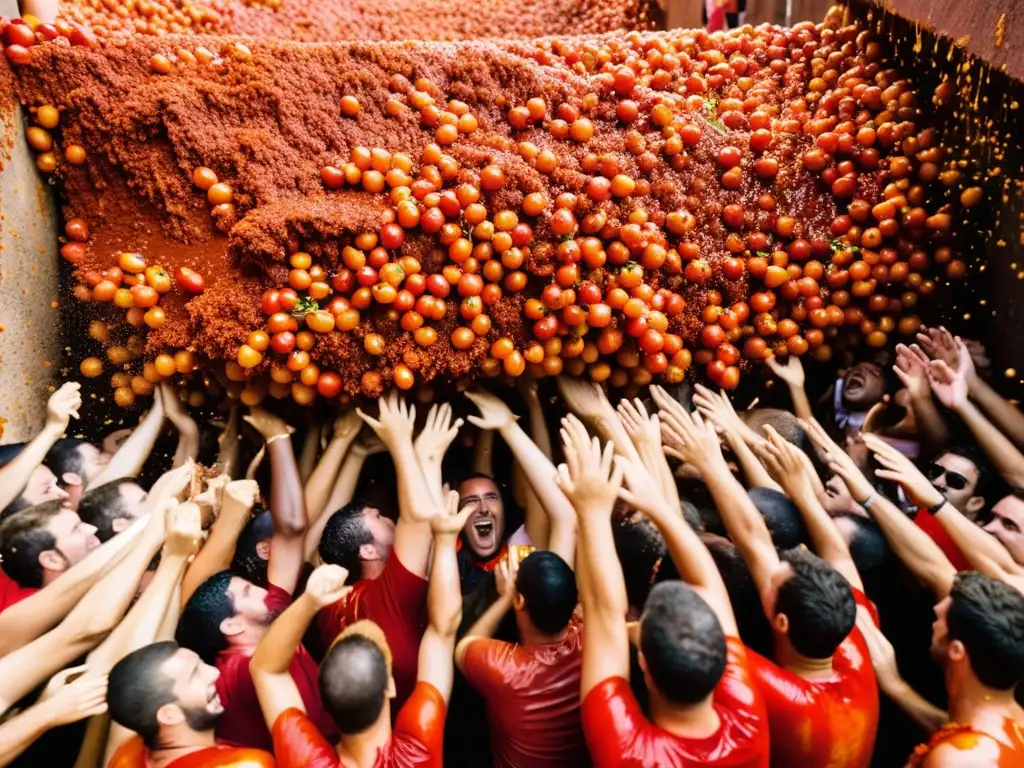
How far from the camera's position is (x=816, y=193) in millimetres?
3453

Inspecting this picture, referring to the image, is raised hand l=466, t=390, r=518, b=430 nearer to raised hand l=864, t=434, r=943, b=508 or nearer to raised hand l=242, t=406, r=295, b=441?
raised hand l=242, t=406, r=295, b=441

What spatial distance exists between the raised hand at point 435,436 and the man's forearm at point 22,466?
151 centimetres

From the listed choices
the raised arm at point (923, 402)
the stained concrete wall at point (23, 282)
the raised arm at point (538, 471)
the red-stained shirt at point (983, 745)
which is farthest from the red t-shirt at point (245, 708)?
the raised arm at point (923, 402)

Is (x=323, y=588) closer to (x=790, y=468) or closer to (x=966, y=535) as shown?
(x=790, y=468)

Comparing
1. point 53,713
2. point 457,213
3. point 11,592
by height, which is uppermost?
point 457,213

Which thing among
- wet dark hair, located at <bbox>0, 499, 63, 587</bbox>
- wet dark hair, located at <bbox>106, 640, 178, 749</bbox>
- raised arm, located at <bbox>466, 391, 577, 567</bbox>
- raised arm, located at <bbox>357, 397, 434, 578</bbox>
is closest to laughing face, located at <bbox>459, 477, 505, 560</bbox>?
raised arm, located at <bbox>466, 391, 577, 567</bbox>

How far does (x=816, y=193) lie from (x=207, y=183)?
2.80 m

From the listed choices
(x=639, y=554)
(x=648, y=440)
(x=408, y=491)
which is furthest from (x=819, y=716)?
(x=408, y=491)

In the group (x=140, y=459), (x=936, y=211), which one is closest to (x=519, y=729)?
(x=140, y=459)

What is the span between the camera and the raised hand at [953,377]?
3.10 meters

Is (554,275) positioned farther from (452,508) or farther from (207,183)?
(207,183)

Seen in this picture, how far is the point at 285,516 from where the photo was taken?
2.90m

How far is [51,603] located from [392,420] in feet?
4.40

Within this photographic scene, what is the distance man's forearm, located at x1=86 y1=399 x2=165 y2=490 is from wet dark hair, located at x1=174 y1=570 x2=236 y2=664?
955 millimetres
